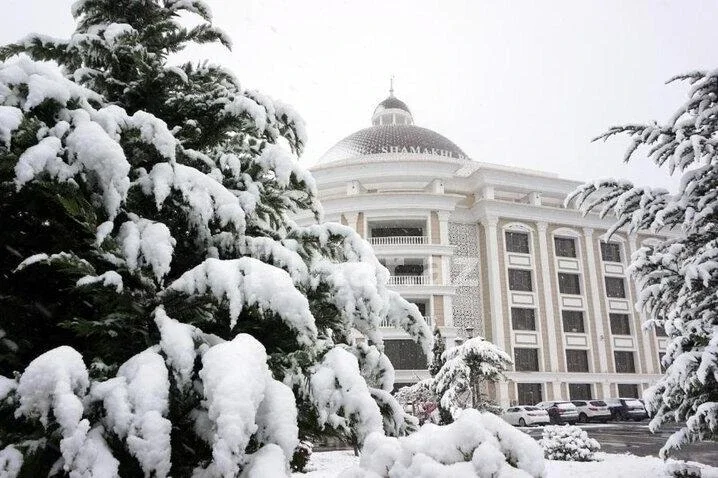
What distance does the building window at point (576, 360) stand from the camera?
33875mm

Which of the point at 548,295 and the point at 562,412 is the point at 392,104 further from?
the point at 562,412

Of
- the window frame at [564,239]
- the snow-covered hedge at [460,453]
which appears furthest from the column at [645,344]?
the snow-covered hedge at [460,453]

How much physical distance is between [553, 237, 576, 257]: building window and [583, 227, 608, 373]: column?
2.73ft

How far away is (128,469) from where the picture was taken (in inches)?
95.2

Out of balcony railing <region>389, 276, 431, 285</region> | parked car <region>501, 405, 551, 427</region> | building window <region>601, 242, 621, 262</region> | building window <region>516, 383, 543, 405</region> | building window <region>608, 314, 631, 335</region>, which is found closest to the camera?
parked car <region>501, 405, 551, 427</region>

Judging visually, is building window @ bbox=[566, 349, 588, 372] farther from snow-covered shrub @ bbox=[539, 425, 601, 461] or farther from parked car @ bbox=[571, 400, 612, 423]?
snow-covered shrub @ bbox=[539, 425, 601, 461]

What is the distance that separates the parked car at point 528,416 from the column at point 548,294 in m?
7.32

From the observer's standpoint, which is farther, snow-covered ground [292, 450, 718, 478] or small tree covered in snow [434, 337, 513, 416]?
small tree covered in snow [434, 337, 513, 416]

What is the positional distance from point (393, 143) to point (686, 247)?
118 feet

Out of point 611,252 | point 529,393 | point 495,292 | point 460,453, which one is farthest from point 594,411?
point 460,453

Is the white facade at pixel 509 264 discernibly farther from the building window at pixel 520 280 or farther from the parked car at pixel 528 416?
the parked car at pixel 528 416

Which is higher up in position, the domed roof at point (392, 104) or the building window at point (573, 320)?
the domed roof at point (392, 104)

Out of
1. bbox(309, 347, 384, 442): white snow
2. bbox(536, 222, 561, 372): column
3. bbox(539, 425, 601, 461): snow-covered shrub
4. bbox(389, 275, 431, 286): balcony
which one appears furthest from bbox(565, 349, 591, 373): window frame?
bbox(309, 347, 384, 442): white snow

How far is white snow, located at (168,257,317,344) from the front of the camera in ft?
8.40
